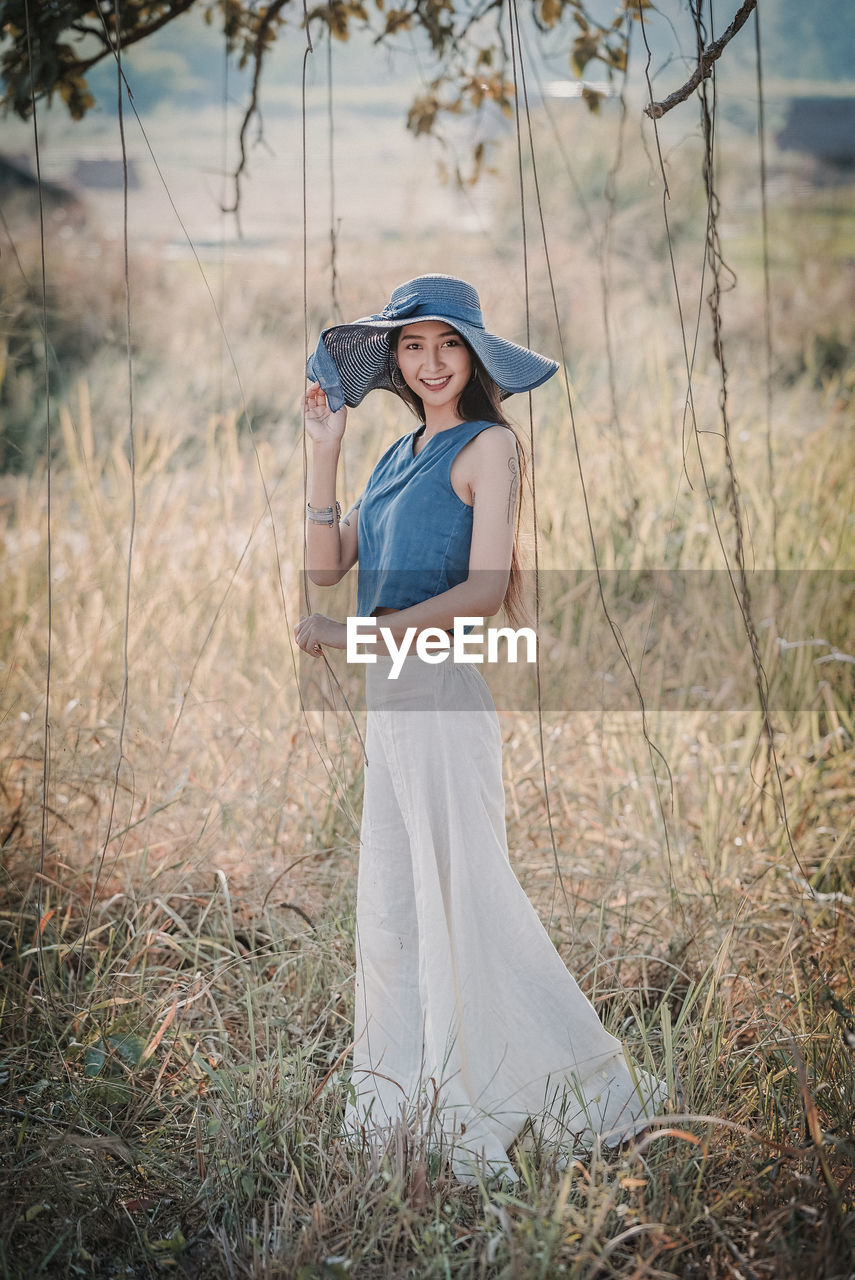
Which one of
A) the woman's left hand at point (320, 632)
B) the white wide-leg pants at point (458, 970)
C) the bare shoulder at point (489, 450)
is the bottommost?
the white wide-leg pants at point (458, 970)

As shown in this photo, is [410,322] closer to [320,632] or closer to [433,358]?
[433,358]

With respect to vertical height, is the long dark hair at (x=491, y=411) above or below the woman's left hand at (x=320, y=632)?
above

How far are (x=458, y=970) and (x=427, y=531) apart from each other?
0.70 metres

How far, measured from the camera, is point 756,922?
2.23 metres

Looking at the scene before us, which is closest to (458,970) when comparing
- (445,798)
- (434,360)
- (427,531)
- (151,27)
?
(445,798)

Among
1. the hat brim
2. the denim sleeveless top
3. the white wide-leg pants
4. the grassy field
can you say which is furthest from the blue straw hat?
the white wide-leg pants

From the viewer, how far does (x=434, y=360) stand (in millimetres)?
1643

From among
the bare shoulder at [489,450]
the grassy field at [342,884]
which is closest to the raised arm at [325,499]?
the bare shoulder at [489,450]

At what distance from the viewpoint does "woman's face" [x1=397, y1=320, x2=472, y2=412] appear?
1641 mm

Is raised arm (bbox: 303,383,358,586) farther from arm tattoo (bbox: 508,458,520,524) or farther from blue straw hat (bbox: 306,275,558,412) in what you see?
arm tattoo (bbox: 508,458,520,524)

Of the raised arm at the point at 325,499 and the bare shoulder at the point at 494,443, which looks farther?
the raised arm at the point at 325,499

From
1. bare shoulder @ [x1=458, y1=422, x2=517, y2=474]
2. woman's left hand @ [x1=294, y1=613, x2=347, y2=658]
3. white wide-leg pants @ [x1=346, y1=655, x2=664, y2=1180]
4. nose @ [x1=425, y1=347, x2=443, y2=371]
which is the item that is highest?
nose @ [x1=425, y1=347, x2=443, y2=371]

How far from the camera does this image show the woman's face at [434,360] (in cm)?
164

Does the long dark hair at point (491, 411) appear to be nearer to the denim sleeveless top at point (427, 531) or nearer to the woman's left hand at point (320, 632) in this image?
the denim sleeveless top at point (427, 531)
